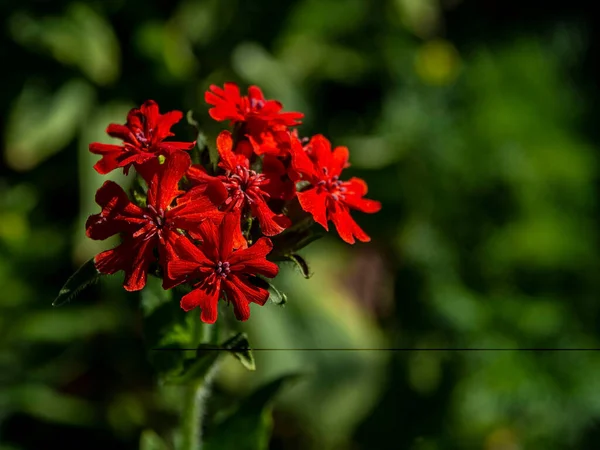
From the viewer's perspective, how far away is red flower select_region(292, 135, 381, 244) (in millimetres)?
1275

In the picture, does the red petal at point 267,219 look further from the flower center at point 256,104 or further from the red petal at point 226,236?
the flower center at point 256,104

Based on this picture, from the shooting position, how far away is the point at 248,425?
1.62 m

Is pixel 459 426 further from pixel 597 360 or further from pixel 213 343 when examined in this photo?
pixel 213 343

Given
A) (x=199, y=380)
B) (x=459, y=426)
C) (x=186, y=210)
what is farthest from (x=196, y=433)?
(x=459, y=426)

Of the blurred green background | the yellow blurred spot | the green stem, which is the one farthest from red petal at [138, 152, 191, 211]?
the yellow blurred spot

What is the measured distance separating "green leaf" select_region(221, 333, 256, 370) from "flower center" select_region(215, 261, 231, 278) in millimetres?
140

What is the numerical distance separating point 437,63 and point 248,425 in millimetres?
2773

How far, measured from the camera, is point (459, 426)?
2.68 meters

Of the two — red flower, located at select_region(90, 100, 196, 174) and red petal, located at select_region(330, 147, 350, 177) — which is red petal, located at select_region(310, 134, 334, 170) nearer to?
red petal, located at select_region(330, 147, 350, 177)

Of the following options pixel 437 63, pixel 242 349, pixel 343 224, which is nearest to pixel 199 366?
pixel 242 349

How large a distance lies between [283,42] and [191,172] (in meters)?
2.29

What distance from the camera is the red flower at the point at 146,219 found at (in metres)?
1.17

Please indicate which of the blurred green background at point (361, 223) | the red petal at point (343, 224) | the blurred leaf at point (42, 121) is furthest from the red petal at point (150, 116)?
the blurred leaf at point (42, 121)

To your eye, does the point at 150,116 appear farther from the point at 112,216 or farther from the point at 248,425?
the point at 248,425
